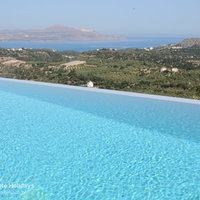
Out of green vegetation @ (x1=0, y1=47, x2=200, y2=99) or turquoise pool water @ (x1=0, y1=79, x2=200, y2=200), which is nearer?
turquoise pool water @ (x1=0, y1=79, x2=200, y2=200)

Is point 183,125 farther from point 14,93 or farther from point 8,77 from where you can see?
point 8,77

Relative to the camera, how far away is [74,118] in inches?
309

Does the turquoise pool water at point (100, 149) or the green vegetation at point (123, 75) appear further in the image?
the green vegetation at point (123, 75)

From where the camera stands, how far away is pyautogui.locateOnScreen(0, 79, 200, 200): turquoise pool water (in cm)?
411

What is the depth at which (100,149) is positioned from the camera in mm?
5605

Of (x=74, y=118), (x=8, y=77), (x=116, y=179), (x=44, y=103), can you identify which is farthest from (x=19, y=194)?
(x=8, y=77)

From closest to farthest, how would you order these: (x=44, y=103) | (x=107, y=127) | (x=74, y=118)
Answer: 1. (x=107, y=127)
2. (x=74, y=118)
3. (x=44, y=103)

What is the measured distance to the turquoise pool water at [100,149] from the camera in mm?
4105

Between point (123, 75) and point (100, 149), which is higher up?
point (123, 75)

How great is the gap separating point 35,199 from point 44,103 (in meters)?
6.03

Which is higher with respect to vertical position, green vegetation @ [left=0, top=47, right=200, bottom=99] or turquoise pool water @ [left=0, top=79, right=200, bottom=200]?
green vegetation @ [left=0, top=47, right=200, bottom=99]

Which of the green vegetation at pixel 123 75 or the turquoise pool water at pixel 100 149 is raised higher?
the green vegetation at pixel 123 75

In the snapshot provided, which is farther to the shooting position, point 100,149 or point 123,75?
point 123,75

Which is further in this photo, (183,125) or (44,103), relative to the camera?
(44,103)
